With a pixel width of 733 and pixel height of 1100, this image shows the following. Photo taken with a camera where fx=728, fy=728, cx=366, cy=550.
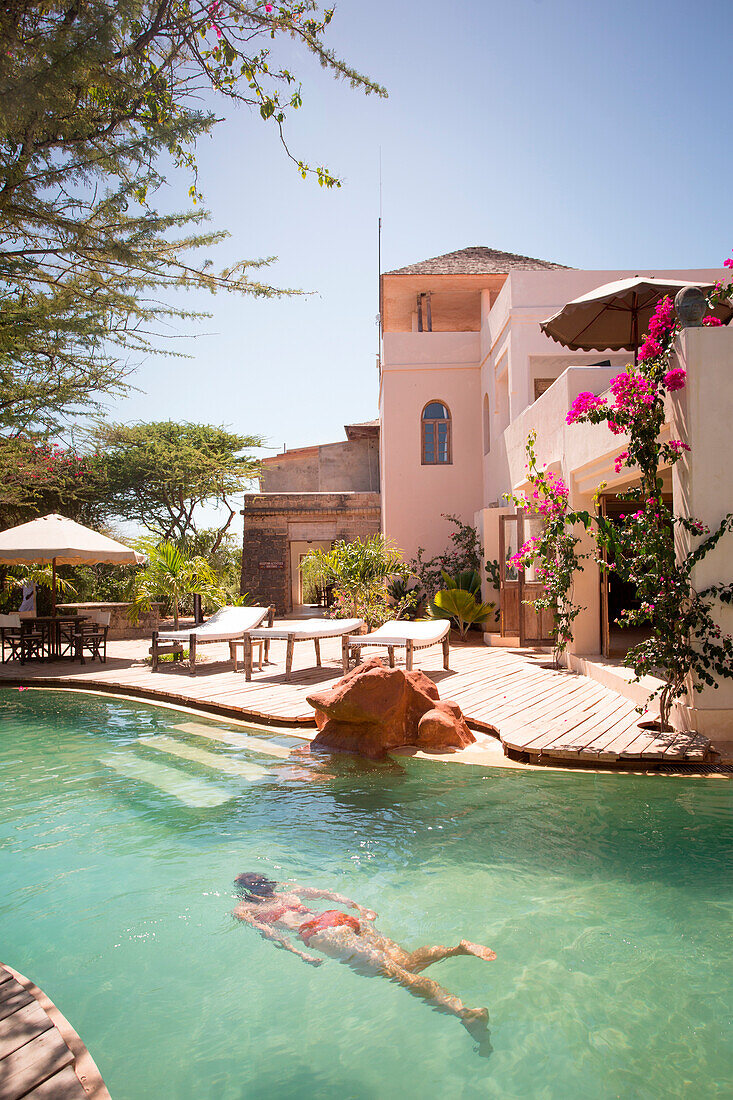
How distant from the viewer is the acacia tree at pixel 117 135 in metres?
2.61

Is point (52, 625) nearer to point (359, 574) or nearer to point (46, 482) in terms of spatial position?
point (46, 482)

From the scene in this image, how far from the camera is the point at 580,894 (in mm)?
3873

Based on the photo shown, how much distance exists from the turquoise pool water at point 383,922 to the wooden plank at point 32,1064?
725 millimetres

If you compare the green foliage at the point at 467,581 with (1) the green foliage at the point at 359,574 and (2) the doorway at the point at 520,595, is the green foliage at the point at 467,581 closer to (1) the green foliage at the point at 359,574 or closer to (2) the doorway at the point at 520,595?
(2) the doorway at the point at 520,595

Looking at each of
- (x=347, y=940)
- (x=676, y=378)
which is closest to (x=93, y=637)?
(x=347, y=940)

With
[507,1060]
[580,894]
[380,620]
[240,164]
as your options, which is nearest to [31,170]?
[240,164]

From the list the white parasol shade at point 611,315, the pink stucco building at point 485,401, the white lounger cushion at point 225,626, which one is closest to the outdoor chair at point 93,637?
the white lounger cushion at point 225,626

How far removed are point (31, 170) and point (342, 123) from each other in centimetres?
170

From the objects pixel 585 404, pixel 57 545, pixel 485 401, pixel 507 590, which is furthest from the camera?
pixel 485 401

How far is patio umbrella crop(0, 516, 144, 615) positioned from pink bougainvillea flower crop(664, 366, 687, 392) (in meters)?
9.01

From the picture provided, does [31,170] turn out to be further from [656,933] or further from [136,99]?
[656,933]

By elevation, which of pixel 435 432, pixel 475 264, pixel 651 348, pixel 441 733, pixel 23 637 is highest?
pixel 475 264

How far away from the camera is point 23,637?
11.8 metres

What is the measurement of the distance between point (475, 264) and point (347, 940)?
657 inches
